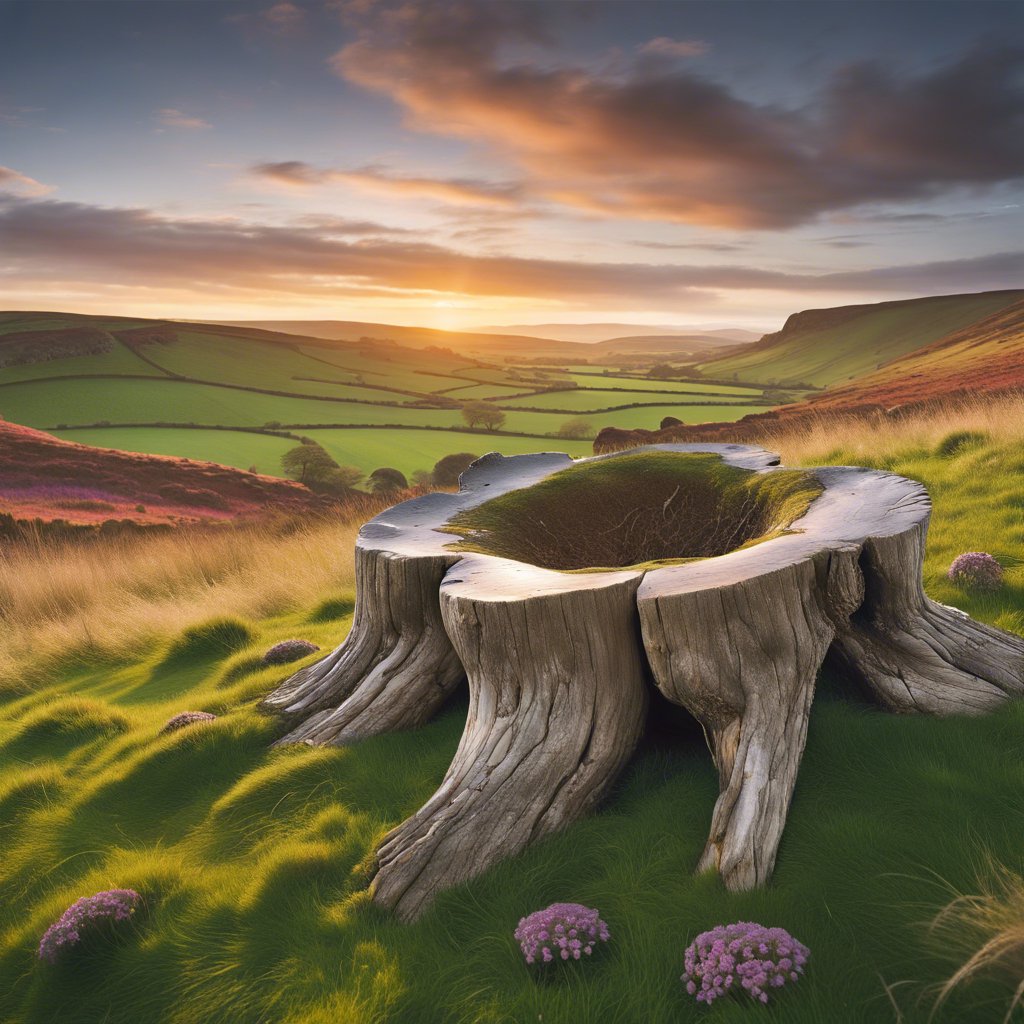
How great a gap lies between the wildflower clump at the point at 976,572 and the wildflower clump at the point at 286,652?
280 inches

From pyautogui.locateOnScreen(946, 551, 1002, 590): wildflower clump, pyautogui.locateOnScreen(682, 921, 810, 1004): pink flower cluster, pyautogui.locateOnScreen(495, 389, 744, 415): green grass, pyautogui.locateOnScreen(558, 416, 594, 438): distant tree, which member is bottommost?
pyautogui.locateOnScreen(558, 416, 594, 438): distant tree

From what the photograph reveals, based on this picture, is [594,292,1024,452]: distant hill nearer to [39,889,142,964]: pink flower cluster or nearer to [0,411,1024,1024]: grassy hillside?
[0,411,1024,1024]: grassy hillside

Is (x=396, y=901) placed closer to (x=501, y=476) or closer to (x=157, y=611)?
(x=501, y=476)

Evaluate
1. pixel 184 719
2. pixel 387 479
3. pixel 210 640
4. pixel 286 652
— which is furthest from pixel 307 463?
pixel 184 719

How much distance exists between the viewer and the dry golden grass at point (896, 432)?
13.1m

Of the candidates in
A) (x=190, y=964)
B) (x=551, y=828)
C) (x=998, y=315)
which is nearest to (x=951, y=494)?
(x=551, y=828)

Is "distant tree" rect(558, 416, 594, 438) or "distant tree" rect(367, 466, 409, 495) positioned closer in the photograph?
"distant tree" rect(367, 466, 409, 495)

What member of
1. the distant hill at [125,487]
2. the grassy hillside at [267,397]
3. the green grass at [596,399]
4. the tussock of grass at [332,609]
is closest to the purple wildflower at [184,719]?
the tussock of grass at [332,609]

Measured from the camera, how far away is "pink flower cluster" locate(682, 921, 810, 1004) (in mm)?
2945

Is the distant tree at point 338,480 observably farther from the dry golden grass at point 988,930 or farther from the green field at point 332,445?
the dry golden grass at point 988,930

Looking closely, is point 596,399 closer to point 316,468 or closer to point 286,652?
point 316,468

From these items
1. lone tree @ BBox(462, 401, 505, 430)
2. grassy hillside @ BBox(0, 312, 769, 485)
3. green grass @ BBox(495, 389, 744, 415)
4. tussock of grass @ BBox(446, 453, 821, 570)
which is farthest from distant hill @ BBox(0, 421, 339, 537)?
green grass @ BBox(495, 389, 744, 415)

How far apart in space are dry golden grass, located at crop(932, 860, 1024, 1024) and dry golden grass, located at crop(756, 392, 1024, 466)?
1069 centimetres

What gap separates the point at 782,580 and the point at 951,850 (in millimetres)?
1664
